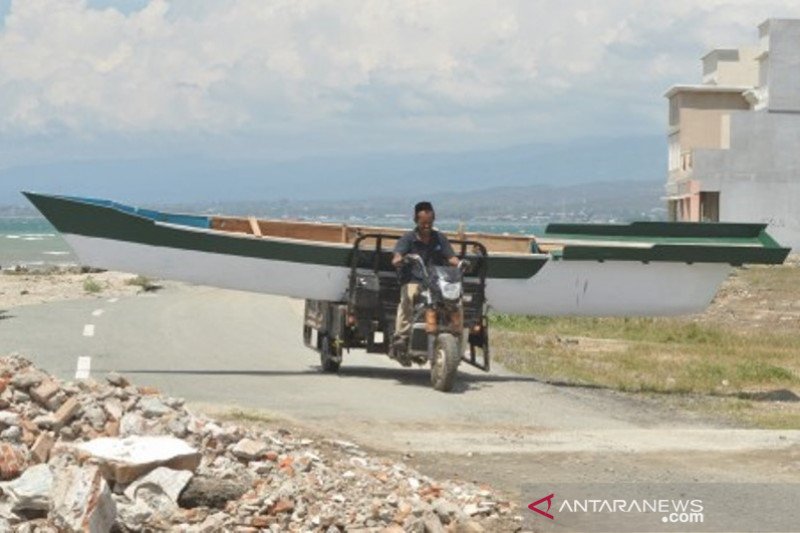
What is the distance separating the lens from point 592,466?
493 inches

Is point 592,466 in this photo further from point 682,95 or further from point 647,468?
point 682,95

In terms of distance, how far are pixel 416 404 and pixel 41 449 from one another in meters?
6.59

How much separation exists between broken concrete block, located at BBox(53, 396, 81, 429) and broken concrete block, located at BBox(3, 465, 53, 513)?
1377 mm

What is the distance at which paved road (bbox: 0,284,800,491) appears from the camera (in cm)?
1292

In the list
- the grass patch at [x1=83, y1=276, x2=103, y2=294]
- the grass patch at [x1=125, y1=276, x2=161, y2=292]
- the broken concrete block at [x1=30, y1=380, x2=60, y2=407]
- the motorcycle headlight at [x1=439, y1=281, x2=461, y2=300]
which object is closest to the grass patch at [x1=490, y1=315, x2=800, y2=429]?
the motorcycle headlight at [x1=439, y1=281, x2=461, y2=300]

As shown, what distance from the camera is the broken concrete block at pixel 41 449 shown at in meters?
10.5

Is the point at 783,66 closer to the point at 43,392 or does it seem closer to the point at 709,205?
the point at 709,205

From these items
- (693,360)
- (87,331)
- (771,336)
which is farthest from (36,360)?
(771,336)

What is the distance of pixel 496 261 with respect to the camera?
67.3 feet

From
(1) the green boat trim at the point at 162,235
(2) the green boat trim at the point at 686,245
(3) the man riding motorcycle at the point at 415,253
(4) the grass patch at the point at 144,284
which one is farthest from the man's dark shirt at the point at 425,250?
(4) the grass patch at the point at 144,284

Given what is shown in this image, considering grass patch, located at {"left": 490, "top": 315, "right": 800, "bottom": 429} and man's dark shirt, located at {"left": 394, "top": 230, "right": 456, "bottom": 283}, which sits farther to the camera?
grass patch, located at {"left": 490, "top": 315, "right": 800, "bottom": 429}

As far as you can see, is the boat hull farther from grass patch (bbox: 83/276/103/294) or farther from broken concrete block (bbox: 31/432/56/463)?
grass patch (bbox: 83/276/103/294)

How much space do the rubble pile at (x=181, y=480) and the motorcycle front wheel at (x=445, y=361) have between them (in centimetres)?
575

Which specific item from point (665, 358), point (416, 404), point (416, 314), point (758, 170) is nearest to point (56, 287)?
point (665, 358)
